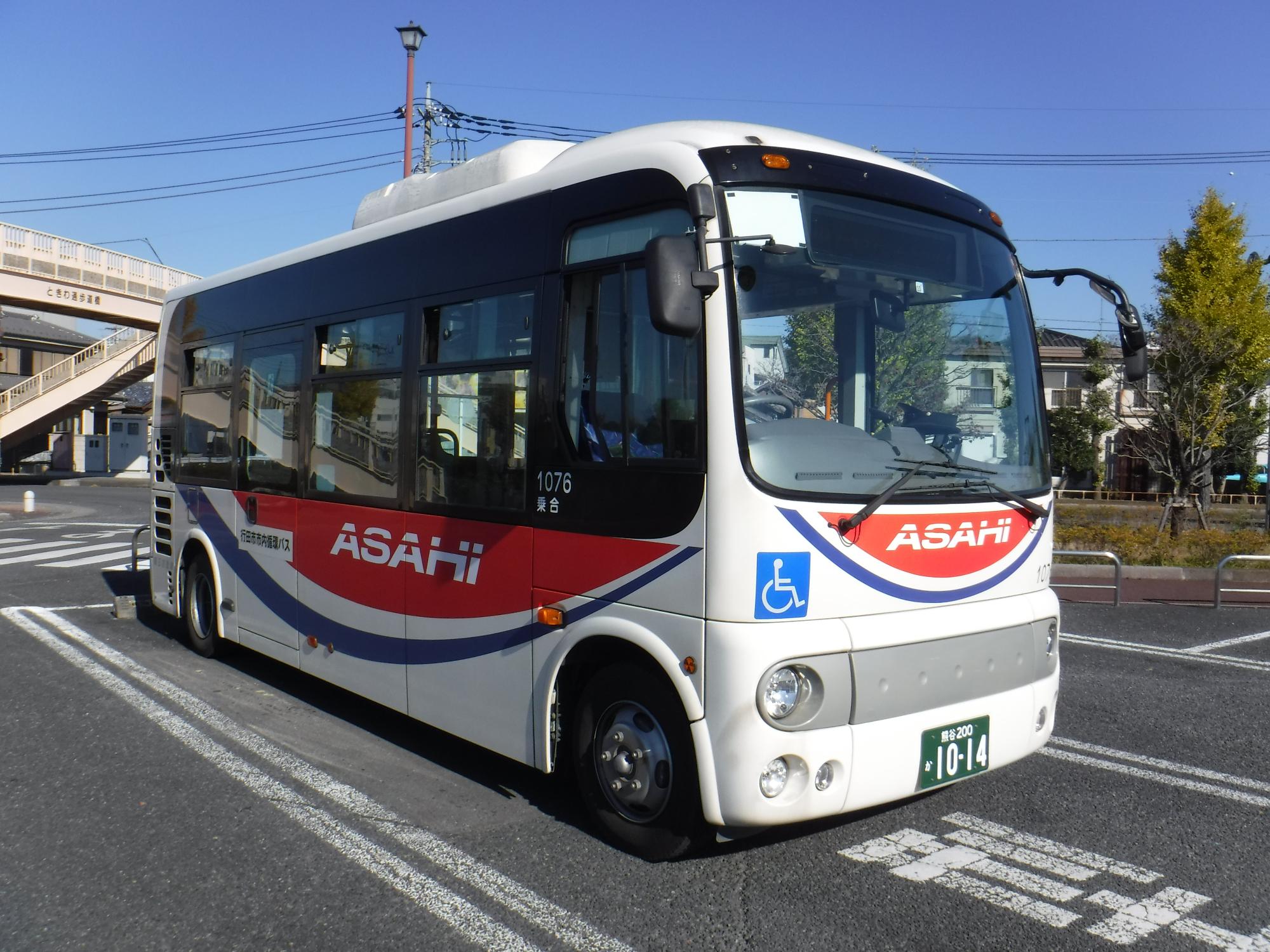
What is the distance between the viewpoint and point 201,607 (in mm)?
8688

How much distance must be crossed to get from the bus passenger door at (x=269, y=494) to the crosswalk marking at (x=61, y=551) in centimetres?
992

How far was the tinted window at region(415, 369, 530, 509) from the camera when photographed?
16.5ft

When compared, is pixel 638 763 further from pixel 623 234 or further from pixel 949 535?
pixel 623 234

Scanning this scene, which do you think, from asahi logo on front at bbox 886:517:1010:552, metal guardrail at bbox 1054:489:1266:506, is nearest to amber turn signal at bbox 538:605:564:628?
asahi logo on front at bbox 886:517:1010:552

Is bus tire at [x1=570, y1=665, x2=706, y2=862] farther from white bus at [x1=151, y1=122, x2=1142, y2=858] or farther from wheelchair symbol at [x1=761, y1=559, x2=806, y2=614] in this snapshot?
wheelchair symbol at [x1=761, y1=559, x2=806, y2=614]

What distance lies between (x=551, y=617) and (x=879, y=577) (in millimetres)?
1464

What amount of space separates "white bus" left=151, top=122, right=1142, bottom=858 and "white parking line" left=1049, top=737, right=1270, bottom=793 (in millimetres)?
1433

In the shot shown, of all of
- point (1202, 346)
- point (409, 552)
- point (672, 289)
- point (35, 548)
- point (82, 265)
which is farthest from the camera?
point (82, 265)

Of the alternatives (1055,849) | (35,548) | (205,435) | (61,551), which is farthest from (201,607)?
(35,548)

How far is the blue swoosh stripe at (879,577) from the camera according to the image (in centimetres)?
404

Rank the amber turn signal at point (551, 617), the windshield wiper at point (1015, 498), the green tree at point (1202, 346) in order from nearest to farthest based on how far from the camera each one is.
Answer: the windshield wiper at point (1015, 498)
the amber turn signal at point (551, 617)
the green tree at point (1202, 346)

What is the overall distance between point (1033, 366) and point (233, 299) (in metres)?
5.92

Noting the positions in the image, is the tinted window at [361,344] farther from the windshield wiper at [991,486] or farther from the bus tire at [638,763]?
the windshield wiper at [991,486]

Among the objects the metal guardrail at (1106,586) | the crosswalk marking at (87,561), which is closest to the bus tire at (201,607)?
the crosswalk marking at (87,561)
